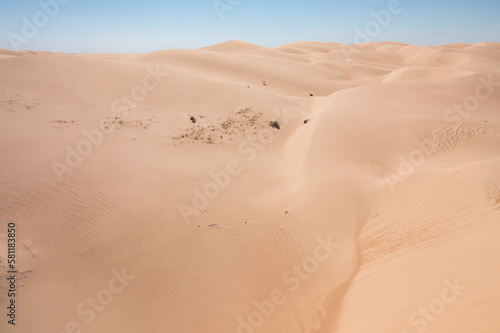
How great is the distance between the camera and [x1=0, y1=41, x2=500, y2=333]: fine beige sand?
13.8 ft

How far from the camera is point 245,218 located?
20.2 feet

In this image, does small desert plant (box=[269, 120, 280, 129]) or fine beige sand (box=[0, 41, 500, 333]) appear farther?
small desert plant (box=[269, 120, 280, 129])

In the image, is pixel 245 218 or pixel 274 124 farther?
pixel 274 124

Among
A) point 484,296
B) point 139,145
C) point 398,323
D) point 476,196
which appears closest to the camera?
point 484,296

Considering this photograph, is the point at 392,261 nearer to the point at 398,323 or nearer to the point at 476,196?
the point at 398,323

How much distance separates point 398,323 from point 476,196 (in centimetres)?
322

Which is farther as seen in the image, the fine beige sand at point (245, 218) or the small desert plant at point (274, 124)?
the small desert plant at point (274, 124)

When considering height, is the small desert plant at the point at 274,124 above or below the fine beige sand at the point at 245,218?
above

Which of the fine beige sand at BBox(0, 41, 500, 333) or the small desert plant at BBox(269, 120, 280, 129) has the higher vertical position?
the small desert plant at BBox(269, 120, 280, 129)

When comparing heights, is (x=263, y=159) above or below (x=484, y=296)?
above

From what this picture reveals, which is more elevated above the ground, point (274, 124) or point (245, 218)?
point (274, 124)

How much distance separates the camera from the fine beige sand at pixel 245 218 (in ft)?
13.8

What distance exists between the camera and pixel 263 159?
9.00m

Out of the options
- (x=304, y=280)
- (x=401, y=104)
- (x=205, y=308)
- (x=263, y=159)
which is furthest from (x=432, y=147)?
(x=205, y=308)
